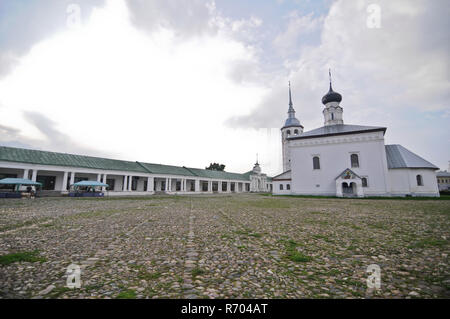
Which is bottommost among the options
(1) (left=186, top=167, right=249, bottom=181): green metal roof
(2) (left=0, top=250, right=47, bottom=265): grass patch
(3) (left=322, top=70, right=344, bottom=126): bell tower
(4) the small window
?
(2) (left=0, top=250, right=47, bottom=265): grass patch

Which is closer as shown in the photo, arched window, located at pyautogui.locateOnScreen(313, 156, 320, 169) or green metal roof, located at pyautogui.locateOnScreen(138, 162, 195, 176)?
arched window, located at pyautogui.locateOnScreen(313, 156, 320, 169)

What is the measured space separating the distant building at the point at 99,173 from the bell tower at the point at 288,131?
705 inches

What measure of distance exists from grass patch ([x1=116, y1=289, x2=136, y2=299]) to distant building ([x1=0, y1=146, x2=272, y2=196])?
111 ft

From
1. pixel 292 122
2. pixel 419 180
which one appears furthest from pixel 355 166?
pixel 292 122

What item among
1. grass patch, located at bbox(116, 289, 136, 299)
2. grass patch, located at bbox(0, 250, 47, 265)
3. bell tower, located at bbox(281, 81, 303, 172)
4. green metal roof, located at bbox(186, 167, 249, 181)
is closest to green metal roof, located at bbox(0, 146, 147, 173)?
green metal roof, located at bbox(186, 167, 249, 181)

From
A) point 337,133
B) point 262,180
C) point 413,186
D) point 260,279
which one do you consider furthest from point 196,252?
point 262,180

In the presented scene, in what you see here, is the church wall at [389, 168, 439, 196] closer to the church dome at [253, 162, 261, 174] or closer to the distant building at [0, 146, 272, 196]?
the distant building at [0, 146, 272, 196]

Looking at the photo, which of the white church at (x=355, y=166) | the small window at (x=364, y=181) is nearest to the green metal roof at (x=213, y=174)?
the white church at (x=355, y=166)

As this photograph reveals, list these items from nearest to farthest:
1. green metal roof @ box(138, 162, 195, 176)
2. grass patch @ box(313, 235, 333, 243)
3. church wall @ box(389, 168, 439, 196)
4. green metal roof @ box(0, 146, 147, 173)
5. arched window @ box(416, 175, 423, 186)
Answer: grass patch @ box(313, 235, 333, 243) < green metal roof @ box(0, 146, 147, 173) < church wall @ box(389, 168, 439, 196) < arched window @ box(416, 175, 423, 186) < green metal roof @ box(138, 162, 195, 176)

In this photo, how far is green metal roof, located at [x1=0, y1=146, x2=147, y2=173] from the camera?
2626 centimetres

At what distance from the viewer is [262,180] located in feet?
253

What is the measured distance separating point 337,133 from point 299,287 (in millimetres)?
33156

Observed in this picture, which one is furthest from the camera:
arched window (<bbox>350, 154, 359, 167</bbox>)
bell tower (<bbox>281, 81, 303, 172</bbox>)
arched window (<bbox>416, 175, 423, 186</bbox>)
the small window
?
bell tower (<bbox>281, 81, 303, 172</bbox>)

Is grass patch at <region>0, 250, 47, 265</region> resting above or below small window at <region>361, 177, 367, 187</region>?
below
